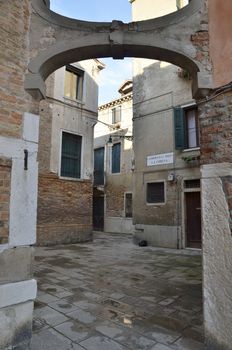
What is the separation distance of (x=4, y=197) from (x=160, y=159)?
7431 mm

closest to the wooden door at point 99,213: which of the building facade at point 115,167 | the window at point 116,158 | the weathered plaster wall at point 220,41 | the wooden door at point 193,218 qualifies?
the building facade at point 115,167

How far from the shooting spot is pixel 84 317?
3242 mm

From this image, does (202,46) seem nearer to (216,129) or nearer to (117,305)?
(216,129)

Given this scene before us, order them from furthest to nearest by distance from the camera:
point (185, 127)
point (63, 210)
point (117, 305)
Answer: point (63, 210) → point (185, 127) → point (117, 305)

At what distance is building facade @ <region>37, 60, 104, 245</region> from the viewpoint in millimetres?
9195

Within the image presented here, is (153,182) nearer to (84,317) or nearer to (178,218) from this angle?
(178,218)

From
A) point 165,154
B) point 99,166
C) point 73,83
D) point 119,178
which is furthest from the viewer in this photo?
point 99,166

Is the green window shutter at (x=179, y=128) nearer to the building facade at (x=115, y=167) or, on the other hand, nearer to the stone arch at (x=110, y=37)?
the building facade at (x=115, y=167)

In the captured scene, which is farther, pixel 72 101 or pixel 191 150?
pixel 72 101

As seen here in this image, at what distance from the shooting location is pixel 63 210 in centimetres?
958

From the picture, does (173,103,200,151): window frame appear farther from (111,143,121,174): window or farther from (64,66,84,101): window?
(111,143,121,174): window

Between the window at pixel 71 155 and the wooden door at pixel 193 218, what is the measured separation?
411 centimetres

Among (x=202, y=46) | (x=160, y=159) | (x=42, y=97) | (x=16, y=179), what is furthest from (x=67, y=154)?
(x=202, y=46)

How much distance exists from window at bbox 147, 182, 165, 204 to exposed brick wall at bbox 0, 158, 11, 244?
23.7 feet
